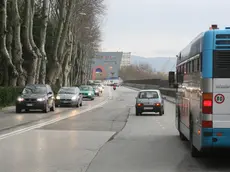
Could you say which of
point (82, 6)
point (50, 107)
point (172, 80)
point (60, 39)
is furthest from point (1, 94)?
point (82, 6)

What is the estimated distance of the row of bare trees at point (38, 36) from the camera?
36.8 m

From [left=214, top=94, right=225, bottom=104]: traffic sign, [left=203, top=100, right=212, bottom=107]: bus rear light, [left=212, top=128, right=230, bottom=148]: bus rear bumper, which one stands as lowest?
[left=212, top=128, right=230, bottom=148]: bus rear bumper

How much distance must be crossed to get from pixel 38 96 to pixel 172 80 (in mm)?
14978

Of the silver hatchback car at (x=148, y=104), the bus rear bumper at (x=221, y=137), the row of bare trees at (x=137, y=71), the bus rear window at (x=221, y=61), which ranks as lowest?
the silver hatchback car at (x=148, y=104)

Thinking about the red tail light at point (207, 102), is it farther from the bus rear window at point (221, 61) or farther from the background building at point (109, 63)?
the background building at point (109, 63)

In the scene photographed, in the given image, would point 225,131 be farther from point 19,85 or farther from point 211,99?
point 19,85

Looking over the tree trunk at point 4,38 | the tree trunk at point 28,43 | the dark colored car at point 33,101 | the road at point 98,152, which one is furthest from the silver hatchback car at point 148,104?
the tree trunk at point 28,43

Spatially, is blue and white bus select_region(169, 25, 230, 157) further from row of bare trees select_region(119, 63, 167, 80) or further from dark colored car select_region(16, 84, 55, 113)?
row of bare trees select_region(119, 63, 167, 80)

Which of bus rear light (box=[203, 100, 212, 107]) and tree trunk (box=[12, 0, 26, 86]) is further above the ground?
tree trunk (box=[12, 0, 26, 86])

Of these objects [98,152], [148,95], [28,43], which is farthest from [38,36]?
[98,152]

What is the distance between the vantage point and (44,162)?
1060cm

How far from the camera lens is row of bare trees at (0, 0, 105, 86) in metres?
36.8

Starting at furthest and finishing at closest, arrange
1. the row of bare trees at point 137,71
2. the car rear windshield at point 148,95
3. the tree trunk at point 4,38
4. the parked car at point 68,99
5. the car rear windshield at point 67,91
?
the row of bare trees at point 137,71
the car rear windshield at point 67,91
the parked car at point 68,99
the tree trunk at point 4,38
the car rear windshield at point 148,95

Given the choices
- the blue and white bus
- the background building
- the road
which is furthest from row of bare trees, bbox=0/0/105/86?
the background building
